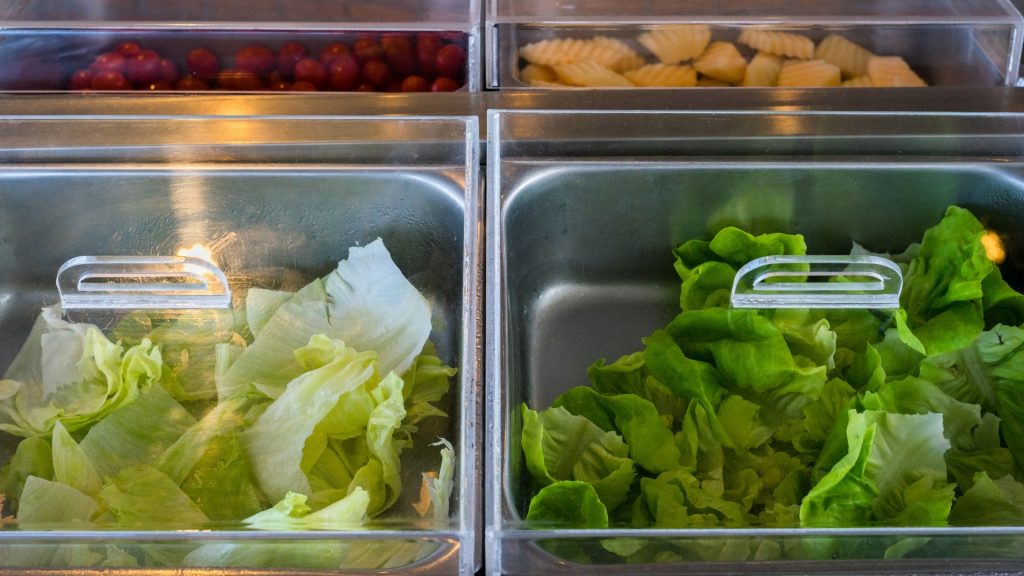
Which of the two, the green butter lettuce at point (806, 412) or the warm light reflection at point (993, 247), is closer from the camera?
the green butter lettuce at point (806, 412)

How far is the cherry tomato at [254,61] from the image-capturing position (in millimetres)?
1693

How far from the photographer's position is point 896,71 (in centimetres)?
170

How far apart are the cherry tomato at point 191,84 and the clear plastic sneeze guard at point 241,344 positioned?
30cm

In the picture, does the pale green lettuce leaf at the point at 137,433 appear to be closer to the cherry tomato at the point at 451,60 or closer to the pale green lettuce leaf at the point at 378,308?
the pale green lettuce leaf at the point at 378,308

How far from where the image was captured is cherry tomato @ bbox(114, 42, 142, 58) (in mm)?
1673

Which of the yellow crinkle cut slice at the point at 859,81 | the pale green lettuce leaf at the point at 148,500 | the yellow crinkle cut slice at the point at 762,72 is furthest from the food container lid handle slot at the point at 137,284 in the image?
the yellow crinkle cut slice at the point at 859,81

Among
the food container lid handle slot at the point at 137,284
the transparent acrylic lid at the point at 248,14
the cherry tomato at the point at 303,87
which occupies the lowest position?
the food container lid handle slot at the point at 137,284

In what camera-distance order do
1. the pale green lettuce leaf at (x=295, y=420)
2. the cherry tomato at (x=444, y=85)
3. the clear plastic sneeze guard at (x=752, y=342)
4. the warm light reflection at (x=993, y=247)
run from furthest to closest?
the cherry tomato at (x=444, y=85) < the warm light reflection at (x=993, y=247) < the pale green lettuce leaf at (x=295, y=420) < the clear plastic sneeze guard at (x=752, y=342)

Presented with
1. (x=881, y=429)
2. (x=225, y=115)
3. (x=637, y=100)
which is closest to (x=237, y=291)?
(x=225, y=115)

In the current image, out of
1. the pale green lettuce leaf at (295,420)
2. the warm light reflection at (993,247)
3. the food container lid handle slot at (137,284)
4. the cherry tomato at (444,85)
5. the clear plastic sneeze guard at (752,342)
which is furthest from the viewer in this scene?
the cherry tomato at (444,85)

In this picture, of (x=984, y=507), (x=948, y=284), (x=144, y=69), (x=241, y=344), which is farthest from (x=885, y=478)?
(x=144, y=69)

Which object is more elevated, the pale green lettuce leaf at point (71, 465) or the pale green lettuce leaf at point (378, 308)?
the pale green lettuce leaf at point (378, 308)

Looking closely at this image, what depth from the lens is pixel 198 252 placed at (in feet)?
4.13

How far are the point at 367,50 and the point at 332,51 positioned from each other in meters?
0.06
